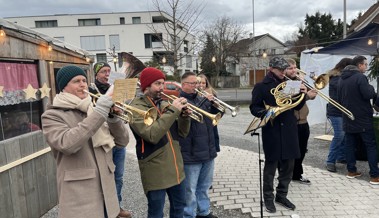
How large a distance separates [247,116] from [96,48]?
3411cm

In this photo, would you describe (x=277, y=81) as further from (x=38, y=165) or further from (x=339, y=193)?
(x=38, y=165)

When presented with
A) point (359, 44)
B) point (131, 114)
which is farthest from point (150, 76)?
point (359, 44)

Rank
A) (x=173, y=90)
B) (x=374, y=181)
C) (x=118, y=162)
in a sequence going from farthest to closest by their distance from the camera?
(x=173, y=90), (x=374, y=181), (x=118, y=162)

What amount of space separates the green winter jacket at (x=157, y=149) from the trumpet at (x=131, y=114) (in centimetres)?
4

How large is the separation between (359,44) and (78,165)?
8.07 meters

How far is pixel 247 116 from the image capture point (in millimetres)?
13281

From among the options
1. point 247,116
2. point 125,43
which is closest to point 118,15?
point 125,43

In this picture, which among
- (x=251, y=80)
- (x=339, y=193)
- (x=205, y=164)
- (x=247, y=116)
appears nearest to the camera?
(x=205, y=164)

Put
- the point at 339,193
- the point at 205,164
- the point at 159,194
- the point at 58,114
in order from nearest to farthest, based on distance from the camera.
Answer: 1. the point at 58,114
2. the point at 159,194
3. the point at 205,164
4. the point at 339,193

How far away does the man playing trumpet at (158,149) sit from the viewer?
271 cm

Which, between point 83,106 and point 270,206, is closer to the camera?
point 83,106

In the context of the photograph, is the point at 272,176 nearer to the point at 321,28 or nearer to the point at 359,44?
the point at 359,44

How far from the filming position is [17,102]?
4.18 meters

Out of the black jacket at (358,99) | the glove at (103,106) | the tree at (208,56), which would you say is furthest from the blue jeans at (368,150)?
the tree at (208,56)
